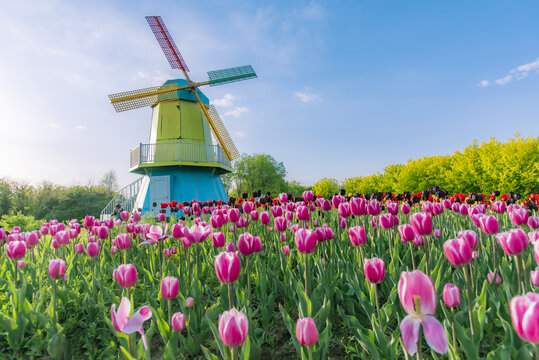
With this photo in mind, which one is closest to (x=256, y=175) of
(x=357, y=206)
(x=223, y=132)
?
(x=223, y=132)

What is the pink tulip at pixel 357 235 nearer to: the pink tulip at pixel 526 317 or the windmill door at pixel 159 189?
the pink tulip at pixel 526 317

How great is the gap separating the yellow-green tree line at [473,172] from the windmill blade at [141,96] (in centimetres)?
1252

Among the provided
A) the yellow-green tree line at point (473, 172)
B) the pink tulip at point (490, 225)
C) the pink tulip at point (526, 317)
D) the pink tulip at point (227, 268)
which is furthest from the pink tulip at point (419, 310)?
the yellow-green tree line at point (473, 172)

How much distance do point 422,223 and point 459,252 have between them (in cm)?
53

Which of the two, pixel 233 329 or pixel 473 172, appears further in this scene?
pixel 473 172

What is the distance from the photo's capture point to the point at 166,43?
2020 centimetres

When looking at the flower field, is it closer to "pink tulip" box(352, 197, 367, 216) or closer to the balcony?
"pink tulip" box(352, 197, 367, 216)

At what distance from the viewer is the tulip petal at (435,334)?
0.92 m

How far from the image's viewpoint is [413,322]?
0.99 m

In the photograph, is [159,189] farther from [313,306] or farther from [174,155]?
[313,306]

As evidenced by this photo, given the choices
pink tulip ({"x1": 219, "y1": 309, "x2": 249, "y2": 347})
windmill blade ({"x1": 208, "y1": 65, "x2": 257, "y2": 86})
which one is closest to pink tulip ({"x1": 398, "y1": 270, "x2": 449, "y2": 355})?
pink tulip ({"x1": 219, "y1": 309, "x2": 249, "y2": 347})

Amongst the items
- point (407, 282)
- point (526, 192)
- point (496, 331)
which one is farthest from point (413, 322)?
point (526, 192)

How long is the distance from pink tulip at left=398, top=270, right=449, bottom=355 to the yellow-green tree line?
14.6m

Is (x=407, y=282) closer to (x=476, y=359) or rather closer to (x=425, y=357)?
(x=476, y=359)
